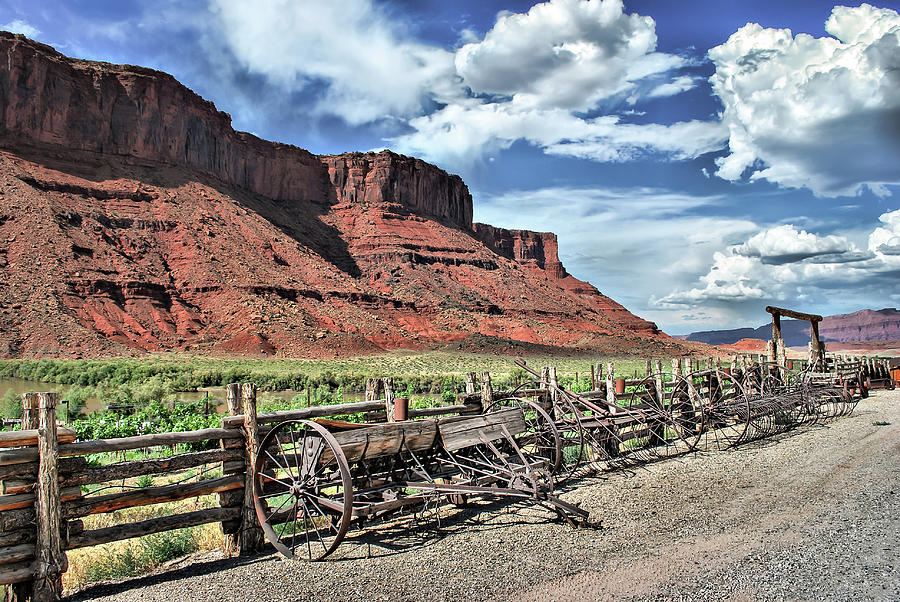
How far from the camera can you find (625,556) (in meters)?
5.68

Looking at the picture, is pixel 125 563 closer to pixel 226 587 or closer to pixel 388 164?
pixel 226 587

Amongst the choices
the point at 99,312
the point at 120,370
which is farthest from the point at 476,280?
the point at 120,370

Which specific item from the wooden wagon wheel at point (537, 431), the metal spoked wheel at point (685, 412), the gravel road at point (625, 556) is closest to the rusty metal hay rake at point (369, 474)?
the gravel road at point (625, 556)

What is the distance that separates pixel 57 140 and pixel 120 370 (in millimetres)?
46541

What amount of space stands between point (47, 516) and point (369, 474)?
308 centimetres

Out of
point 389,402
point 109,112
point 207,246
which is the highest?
point 109,112

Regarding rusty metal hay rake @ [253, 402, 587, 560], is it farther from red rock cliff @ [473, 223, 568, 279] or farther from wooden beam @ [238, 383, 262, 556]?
red rock cliff @ [473, 223, 568, 279]

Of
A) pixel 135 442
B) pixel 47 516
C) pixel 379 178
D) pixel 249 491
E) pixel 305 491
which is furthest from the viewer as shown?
pixel 379 178

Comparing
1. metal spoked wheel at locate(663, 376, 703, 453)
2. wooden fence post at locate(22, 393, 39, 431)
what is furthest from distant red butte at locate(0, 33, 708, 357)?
wooden fence post at locate(22, 393, 39, 431)

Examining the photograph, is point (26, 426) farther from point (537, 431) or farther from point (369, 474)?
point (537, 431)

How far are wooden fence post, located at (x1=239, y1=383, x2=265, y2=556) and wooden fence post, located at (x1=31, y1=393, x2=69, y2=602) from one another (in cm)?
159

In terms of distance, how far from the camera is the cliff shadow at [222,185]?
68625mm

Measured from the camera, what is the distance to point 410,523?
7.11 metres

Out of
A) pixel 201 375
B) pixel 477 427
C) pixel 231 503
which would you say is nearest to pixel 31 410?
pixel 231 503
